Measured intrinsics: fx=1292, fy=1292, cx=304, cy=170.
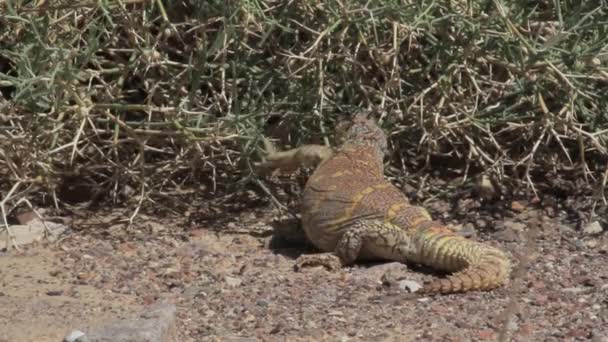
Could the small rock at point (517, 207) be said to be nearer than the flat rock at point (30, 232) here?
No

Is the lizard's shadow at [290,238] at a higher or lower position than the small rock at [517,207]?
lower

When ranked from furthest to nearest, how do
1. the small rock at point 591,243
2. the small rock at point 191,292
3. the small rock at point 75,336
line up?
the small rock at point 591,243 < the small rock at point 191,292 < the small rock at point 75,336

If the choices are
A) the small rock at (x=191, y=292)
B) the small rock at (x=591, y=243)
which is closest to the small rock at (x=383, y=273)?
the small rock at (x=191, y=292)

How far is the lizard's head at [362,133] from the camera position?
24.0 ft

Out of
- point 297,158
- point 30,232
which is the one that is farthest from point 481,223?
point 30,232

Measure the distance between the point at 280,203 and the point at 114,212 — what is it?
0.98 metres

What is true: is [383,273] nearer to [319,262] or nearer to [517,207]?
[319,262]

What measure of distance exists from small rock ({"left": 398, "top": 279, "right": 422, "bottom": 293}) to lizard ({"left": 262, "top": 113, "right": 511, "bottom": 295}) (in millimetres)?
109

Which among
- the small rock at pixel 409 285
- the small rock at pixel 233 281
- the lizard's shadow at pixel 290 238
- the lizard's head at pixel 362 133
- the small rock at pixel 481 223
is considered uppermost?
the lizard's head at pixel 362 133

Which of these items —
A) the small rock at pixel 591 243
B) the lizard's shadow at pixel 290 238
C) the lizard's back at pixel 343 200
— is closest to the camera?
the lizard's back at pixel 343 200

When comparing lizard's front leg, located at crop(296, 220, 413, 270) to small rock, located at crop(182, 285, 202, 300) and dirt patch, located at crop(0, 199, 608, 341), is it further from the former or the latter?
small rock, located at crop(182, 285, 202, 300)

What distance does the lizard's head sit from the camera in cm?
732

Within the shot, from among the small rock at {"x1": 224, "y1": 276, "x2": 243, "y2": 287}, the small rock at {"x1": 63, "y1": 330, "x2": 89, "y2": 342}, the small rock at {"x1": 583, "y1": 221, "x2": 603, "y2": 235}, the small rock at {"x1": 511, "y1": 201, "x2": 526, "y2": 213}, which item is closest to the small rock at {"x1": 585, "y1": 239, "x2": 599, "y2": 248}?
the small rock at {"x1": 583, "y1": 221, "x2": 603, "y2": 235}

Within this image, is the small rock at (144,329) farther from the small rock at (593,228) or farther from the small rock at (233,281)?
the small rock at (593,228)
